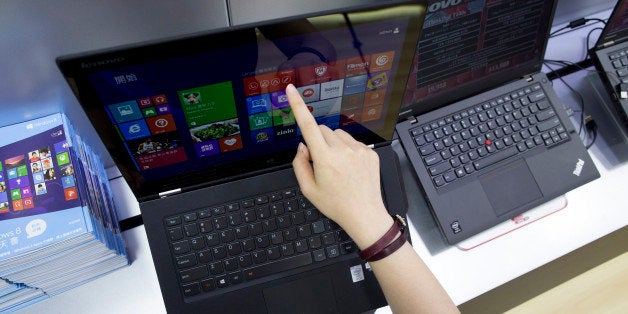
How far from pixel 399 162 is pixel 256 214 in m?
0.34

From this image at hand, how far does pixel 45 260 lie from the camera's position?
688mm

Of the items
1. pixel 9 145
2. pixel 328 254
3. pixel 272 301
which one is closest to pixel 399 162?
pixel 328 254

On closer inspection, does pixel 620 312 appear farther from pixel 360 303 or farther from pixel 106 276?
pixel 106 276

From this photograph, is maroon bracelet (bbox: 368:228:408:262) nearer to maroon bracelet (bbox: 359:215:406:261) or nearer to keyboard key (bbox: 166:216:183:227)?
maroon bracelet (bbox: 359:215:406:261)

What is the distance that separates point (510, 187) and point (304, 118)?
0.50 m

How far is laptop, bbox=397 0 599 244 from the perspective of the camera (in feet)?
2.71

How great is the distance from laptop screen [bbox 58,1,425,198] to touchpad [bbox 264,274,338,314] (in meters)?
0.22

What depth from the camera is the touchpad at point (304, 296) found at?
0.77 m

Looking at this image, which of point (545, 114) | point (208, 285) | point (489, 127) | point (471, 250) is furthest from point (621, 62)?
point (208, 285)

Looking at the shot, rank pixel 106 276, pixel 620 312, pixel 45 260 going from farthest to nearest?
1. pixel 620 312
2. pixel 106 276
3. pixel 45 260

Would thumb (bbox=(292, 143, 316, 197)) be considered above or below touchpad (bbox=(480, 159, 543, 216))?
Result: above

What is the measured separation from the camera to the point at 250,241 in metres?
0.76

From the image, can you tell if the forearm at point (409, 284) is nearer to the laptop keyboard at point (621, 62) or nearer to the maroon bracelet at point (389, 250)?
the maroon bracelet at point (389, 250)

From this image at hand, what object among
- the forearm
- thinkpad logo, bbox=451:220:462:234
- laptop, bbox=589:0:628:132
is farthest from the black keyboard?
laptop, bbox=589:0:628:132
